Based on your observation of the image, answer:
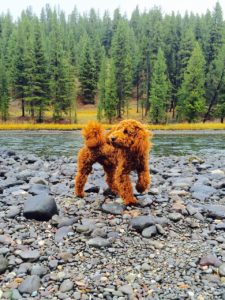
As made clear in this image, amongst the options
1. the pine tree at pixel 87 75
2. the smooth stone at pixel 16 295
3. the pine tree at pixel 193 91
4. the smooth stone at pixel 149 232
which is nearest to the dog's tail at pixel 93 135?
the smooth stone at pixel 149 232

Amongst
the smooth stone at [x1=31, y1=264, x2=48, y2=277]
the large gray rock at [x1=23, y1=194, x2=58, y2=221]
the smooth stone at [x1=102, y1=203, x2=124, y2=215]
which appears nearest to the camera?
the smooth stone at [x1=31, y1=264, x2=48, y2=277]

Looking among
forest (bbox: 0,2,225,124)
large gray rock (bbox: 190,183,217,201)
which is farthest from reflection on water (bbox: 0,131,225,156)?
forest (bbox: 0,2,225,124)

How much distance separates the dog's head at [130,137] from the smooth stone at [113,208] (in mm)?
946

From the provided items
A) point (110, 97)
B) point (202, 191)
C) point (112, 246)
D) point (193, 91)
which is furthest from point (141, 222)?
point (110, 97)

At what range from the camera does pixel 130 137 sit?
6066mm

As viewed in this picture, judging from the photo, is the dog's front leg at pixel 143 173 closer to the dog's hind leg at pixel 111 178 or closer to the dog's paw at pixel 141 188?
the dog's paw at pixel 141 188

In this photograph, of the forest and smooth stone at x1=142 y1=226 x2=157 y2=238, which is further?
the forest

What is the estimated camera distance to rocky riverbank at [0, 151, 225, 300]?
4035mm

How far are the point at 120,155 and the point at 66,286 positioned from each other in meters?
2.74

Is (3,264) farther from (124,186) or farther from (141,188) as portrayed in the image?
(141,188)

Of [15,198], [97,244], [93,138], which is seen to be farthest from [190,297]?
[15,198]

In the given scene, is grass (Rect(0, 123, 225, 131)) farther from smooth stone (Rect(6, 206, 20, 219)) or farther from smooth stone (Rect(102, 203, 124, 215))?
smooth stone (Rect(6, 206, 20, 219))

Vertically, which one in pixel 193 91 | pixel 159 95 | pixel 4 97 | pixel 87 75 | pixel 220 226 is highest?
pixel 87 75

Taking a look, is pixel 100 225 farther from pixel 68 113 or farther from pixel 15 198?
pixel 68 113
